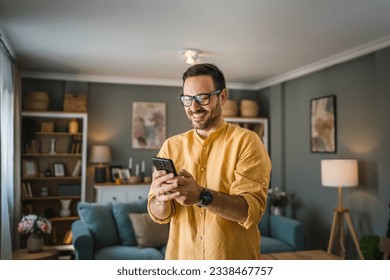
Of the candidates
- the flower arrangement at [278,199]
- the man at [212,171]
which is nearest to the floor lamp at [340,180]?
the flower arrangement at [278,199]

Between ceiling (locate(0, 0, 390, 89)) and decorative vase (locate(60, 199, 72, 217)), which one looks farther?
decorative vase (locate(60, 199, 72, 217))

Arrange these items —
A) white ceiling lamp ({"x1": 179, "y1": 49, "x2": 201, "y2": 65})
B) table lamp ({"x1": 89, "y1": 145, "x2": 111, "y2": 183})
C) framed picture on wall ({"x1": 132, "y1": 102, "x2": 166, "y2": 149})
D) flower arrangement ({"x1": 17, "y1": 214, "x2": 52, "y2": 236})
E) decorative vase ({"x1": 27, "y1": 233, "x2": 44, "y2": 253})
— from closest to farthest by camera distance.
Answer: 1. white ceiling lamp ({"x1": 179, "y1": 49, "x2": 201, "y2": 65})
2. framed picture on wall ({"x1": 132, "y1": 102, "x2": 166, "y2": 149})
3. decorative vase ({"x1": 27, "y1": 233, "x2": 44, "y2": 253})
4. flower arrangement ({"x1": 17, "y1": 214, "x2": 52, "y2": 236})
5. table lamp ({"x1": 89, "y1": 145, "x2": 111, "y2": 183})

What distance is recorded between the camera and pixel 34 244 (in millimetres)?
2486

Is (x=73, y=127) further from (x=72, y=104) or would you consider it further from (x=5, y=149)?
(x=5, y=149)

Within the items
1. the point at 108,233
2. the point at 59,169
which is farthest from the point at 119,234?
the point at 59,169

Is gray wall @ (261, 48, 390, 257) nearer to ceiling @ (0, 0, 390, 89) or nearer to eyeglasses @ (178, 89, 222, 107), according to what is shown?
ceiling @ (0, 0, 390, 89)

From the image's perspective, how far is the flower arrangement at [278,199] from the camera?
3316 millimetres

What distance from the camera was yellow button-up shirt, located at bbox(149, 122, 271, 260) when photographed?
1046 millimetres

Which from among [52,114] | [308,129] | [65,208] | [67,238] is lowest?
[67,238]

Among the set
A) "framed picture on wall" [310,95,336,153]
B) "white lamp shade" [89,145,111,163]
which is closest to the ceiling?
"framed picture on wall" [310,95,336,153]

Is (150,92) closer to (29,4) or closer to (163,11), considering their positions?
(163,11)

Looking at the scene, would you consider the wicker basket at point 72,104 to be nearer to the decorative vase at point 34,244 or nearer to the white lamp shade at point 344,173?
the decorative vase at point 34,244

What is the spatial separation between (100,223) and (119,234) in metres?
0.16

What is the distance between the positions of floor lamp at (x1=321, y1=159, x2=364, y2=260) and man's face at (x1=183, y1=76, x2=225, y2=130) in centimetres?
204
